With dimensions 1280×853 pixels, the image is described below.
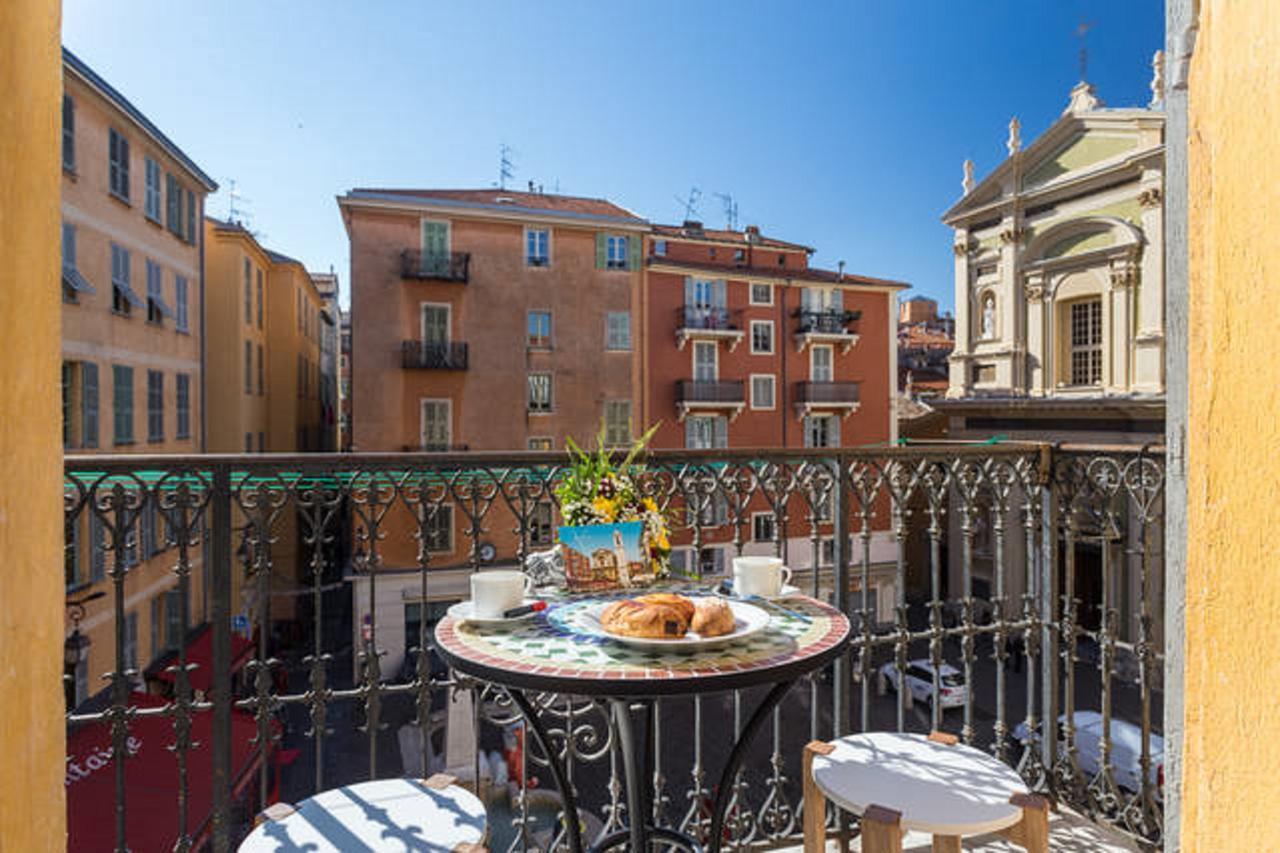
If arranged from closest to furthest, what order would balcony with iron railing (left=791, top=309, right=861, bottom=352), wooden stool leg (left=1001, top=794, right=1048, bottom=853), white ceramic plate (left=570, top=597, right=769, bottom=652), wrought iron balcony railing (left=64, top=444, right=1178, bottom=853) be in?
white ceramic plate (left=570, top=597, right=769, bottom=652) → wooden stool leg (left=1001, top=794, right=1048, bottom=853) → wrought iron balcony railing (left=64, top=444, right=1178, bottom=853) → balcony with iron railing (left=791, top=309, right=861, bottom=352)

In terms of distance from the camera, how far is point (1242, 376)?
2.23ft

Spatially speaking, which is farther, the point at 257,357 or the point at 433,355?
the point at 257,357

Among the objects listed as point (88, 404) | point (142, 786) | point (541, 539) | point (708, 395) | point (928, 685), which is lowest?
point (928, 685)

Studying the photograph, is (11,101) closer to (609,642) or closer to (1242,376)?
(1242,376)

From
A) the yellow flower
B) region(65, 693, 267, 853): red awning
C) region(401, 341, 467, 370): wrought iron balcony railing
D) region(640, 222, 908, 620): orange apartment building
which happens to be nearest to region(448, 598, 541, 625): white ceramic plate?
the yellow flower

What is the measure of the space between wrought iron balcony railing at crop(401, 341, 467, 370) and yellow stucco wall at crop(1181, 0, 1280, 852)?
59.5 feet

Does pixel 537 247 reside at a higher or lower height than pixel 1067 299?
higher

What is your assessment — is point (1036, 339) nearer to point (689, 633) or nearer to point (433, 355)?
point (433, 355)

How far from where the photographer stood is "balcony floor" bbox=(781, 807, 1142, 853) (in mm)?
2729

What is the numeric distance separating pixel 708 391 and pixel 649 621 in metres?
18.8

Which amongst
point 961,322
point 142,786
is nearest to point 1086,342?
point 961,322

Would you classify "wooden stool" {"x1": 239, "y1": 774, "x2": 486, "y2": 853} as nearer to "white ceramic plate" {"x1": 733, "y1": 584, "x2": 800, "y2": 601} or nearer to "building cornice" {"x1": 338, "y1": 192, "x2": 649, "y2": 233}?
"white ceramic plate" {"x1": 733, "y1": 584, "x2": 800, "y2": 601}

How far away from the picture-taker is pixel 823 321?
71.3ft

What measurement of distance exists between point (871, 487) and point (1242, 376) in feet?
7.81
